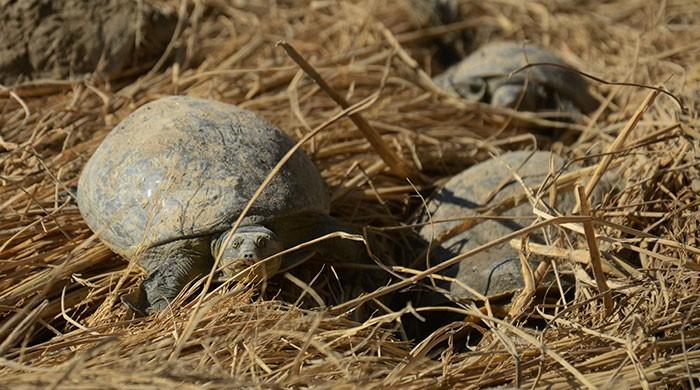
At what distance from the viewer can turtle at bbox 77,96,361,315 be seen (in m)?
2.68

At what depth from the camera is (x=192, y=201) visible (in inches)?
106

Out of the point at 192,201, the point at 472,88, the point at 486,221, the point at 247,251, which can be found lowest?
the point at 486,221

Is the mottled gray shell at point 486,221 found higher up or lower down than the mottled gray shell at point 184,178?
lower down

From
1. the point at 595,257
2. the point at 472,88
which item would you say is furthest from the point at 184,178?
the point at 472,88

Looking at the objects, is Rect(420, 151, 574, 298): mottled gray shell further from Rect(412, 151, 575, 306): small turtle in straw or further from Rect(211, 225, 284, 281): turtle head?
Rect(211, 225, 284, 281): turtle head

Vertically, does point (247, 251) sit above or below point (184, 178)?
below

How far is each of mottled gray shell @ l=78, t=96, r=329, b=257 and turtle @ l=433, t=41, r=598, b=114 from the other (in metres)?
1.77

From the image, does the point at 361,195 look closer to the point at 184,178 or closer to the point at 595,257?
the point at 184,178

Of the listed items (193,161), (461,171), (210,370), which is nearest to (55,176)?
(193,161)

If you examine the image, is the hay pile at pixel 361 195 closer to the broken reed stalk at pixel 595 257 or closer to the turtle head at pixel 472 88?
the broken reed stalk at pixel 595 257

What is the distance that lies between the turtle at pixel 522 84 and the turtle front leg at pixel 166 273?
2250 mm

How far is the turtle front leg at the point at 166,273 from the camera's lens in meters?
2.71

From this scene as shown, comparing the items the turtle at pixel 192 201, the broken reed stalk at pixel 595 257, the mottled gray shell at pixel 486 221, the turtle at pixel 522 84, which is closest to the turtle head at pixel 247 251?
the turtle at pixel 192 201

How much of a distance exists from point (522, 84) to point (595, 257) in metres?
2.11
